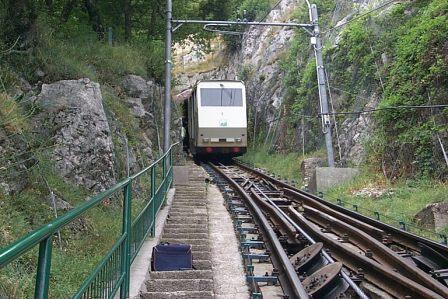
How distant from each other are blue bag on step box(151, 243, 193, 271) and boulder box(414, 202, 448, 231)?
452 centimetres

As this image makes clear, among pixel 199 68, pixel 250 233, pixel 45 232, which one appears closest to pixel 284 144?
pixel 250 233

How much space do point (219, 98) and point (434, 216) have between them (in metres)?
15.4

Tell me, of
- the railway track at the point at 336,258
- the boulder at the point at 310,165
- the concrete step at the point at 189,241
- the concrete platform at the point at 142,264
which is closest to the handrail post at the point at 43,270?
the concrete platform at the point at 142,264

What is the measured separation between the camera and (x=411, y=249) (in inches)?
274

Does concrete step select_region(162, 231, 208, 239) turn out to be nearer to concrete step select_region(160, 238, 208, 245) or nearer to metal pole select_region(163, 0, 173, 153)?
concrete step select_region(160, 238, 208, 245)

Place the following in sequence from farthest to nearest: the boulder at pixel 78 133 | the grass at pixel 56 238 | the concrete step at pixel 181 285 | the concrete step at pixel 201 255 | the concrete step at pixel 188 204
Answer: the concrete step at pixel 188 204
the boulder at pixel 78 133
the concrete step at pixel 201 255
the concrete step at pixel 181 285
the grass at pixel 56 238

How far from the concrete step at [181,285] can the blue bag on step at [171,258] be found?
0.63 meters

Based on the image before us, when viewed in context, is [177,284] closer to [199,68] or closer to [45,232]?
[45,232]

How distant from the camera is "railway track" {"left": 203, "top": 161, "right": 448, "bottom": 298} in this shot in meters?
5.05

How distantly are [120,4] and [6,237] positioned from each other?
692 inches

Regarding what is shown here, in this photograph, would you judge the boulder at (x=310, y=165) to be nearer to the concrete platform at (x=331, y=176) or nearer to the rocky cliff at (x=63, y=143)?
the concrete platform at (x=331, y=176)

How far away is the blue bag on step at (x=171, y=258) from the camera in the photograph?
19.9ft

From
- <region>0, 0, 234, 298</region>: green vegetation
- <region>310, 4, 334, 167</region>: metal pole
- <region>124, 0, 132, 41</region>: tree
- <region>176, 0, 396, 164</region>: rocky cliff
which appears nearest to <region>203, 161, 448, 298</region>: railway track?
<region>0, 0, 234, 298</region>: green vegetation

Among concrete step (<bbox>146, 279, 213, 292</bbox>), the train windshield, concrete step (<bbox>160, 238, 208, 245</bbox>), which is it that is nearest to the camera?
concrete step (<bbox>146, 279, 213, 292</bbox>)
